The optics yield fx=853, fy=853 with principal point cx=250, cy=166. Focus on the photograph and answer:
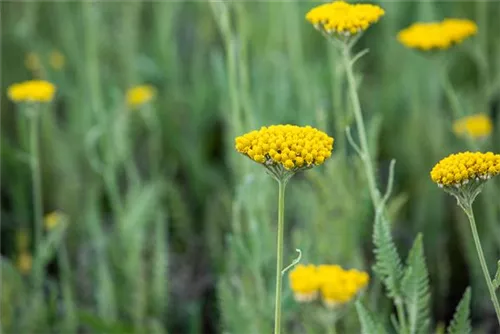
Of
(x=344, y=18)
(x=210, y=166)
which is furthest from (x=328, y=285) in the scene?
(x=210, y=166)

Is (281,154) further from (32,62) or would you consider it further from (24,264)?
(32,62)

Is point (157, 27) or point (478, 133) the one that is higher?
point (157, 27)

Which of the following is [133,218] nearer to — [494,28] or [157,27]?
[157,27]

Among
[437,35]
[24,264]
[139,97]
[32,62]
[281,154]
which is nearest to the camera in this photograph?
[281,154]

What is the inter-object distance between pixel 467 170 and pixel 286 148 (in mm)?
165

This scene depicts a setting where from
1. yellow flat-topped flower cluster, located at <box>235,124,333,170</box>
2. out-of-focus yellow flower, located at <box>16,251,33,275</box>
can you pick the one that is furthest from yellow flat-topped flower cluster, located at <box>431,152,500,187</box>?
out-of-focus yellow flower, located at <box>16,251,33,275</box>

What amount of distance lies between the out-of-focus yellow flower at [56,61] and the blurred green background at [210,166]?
1.0 inches

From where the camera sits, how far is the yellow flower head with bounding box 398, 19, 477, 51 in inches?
48.2

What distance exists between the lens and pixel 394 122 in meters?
1.80

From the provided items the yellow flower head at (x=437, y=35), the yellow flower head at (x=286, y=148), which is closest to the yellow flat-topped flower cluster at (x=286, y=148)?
the yellow flower head at (x=286, y=148)

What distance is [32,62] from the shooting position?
1.96 metres

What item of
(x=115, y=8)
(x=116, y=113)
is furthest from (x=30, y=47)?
(x=116, y=113)

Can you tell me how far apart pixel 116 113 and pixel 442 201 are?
2.10 feet

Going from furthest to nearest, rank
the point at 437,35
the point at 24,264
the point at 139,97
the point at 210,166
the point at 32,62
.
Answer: the point at 32,62 < the point at 210,166 < the point at 139,97 < the point at 24,264 < the point at 437,35
